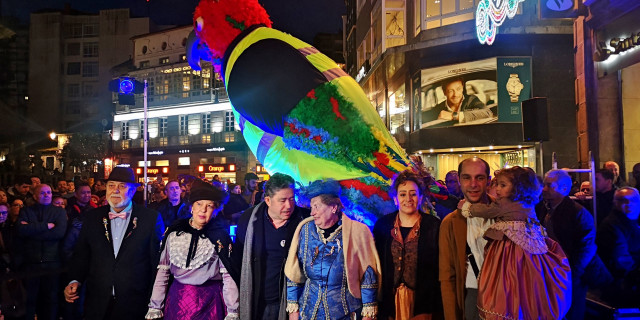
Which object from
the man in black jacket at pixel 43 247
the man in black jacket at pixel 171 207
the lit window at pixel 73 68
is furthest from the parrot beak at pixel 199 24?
the lit window at pixel 73 68

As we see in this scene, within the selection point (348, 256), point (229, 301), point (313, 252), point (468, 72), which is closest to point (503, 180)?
point (348, 256)

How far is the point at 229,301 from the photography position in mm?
4020


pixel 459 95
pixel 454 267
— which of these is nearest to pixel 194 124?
pixel 459 95

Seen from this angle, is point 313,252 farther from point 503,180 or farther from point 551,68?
point 551,68

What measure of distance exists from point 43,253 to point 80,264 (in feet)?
7.53

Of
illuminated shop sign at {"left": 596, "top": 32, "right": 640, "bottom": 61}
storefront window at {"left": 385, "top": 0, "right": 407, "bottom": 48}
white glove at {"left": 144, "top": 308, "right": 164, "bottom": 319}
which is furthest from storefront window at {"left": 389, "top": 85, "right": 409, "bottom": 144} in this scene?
white glove at {"left": 144, "top": 308, "right": 164, "bottom": 319}

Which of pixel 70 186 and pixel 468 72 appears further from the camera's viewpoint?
pixel 468 72

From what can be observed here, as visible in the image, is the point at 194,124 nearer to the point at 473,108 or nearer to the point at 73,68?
the point at 73,68

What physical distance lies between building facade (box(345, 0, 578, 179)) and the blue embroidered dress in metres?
11.6

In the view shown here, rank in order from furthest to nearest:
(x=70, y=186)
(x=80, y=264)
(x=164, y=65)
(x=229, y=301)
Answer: (x=164, y=65) → (x=70, y=186) → (x=80, y=264) → (x=229, y=301)

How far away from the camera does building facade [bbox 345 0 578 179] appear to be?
1532 cm

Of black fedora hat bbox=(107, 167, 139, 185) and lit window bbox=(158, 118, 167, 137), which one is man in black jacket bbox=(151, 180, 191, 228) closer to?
black fedora hat bbox=(107, 167, 139, 185)

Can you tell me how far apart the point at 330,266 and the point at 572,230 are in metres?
2.59

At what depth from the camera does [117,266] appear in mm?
4430
